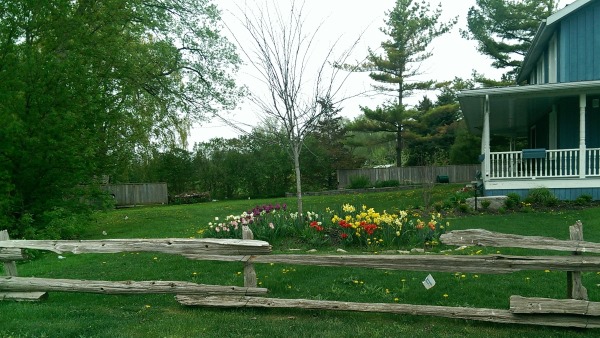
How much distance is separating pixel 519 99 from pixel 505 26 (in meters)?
18.7

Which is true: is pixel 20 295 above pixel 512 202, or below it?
below

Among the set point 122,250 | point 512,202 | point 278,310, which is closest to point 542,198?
point 512,202

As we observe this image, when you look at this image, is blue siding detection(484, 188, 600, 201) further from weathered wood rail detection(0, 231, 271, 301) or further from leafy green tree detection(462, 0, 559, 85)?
leafy green tree detection(462, 0, 559, 85)

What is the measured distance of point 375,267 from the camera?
4.83 meters

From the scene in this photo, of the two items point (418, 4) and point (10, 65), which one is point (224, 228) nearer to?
point (10, 65)

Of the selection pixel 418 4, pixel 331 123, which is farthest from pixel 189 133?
pixel 418 4

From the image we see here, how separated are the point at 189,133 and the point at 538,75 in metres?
20.2

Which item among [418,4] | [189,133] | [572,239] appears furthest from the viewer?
[418,4]

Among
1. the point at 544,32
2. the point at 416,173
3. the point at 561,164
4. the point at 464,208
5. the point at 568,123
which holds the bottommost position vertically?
the point at 464,208

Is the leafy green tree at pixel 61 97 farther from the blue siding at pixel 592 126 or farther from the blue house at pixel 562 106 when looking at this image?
the blue siding at pixel 592 126

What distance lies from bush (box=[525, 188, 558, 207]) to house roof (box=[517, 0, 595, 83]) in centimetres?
594

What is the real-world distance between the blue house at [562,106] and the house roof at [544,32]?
0.03 meters

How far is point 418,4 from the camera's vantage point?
31953 millimetres

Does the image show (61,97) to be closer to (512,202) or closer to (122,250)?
(122,250)
